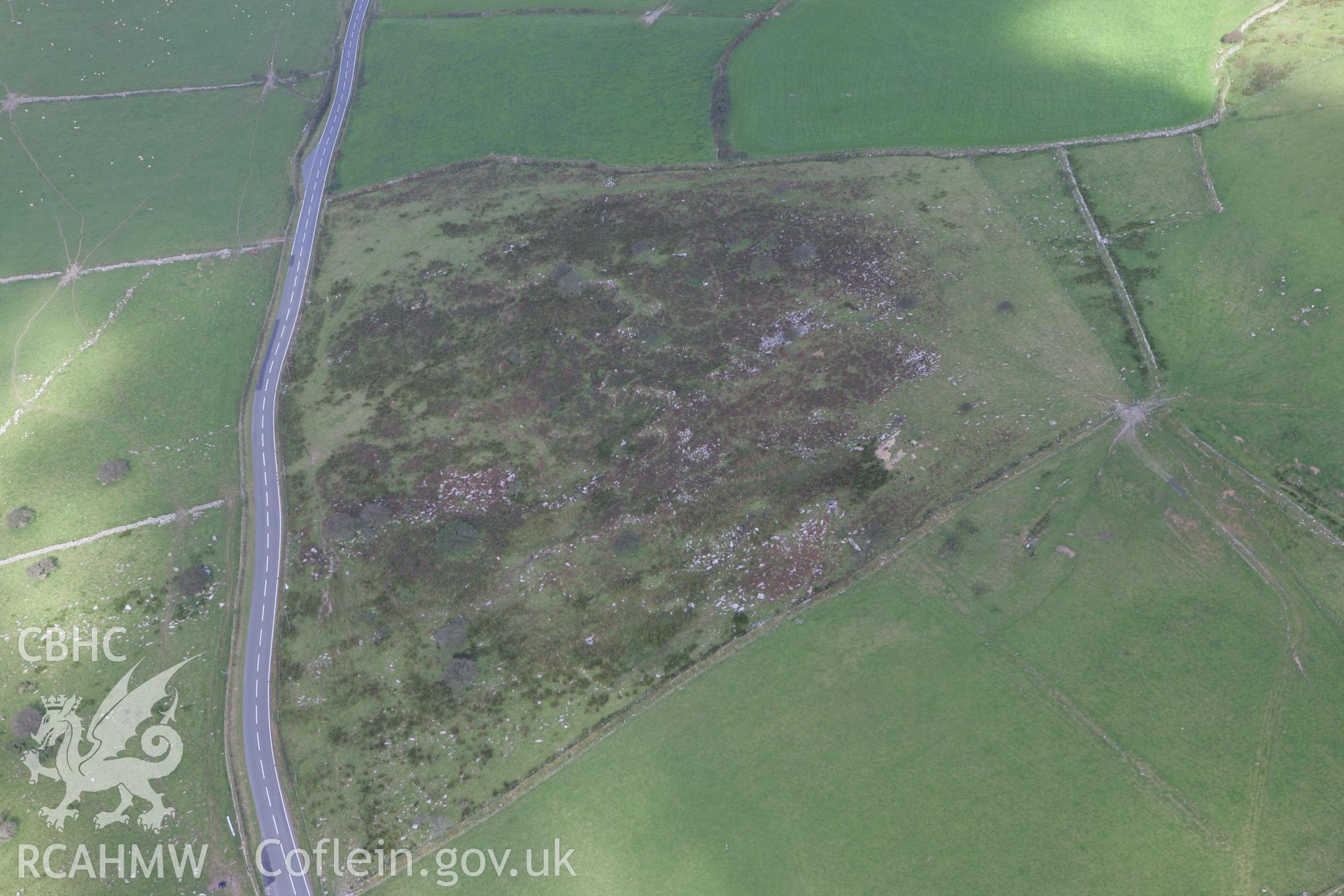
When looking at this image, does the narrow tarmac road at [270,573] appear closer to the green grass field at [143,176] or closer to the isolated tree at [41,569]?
the green grass field at [143,176]

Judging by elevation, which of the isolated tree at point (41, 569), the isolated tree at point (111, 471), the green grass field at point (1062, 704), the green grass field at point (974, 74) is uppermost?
the green grass field at point (974, 74)

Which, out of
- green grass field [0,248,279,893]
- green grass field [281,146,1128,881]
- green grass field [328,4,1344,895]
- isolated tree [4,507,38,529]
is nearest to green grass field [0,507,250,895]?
green grass field [0,248,279,893]

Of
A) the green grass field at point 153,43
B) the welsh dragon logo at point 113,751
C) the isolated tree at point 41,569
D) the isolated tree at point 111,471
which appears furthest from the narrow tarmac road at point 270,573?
the green grass field at point 153,43

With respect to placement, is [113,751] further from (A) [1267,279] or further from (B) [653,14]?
(B) [653,14]

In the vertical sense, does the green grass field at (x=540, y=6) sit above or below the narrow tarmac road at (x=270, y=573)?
above

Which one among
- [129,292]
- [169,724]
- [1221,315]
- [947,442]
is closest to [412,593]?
[169,724]

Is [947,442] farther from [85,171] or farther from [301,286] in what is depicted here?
[85,171]
